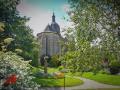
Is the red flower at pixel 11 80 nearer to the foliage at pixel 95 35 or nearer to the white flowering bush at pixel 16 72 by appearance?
the white flowering bush at pixel 16 72

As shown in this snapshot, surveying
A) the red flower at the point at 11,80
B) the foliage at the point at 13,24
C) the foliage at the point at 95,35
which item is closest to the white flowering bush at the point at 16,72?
the red flower at the point at 11,80

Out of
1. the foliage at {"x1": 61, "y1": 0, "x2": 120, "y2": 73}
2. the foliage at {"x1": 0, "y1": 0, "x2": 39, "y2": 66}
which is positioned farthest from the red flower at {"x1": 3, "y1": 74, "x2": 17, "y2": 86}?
the foliage at {"x1": 0, "y1": 0, "x2": 39, "y2": 66}

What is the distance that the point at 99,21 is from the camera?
8.03 meters

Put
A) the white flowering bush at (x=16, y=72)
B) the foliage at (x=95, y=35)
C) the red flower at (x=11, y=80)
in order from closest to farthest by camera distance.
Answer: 1. the red flower at (x=11, y=80)
2. the white flowering bush at (x=16, y=72)
3. the foliage at (x=95, y=35)

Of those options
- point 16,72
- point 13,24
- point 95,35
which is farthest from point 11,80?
point 13,24

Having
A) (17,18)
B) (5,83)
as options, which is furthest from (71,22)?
(5,83)

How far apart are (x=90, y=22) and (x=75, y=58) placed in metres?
1.10

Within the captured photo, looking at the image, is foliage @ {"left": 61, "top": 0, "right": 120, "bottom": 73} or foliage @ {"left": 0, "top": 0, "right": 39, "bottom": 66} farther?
foliage @ {"left": 0, "top": 0, "right": 39, "bottom": 66}

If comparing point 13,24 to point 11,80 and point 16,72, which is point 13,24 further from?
point 11,80

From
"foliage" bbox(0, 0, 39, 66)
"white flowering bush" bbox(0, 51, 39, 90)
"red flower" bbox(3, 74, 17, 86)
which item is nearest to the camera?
"red flower" bbox(3, 74, 17, 86)

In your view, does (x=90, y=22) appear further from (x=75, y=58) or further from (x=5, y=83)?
(x=5, y=83)

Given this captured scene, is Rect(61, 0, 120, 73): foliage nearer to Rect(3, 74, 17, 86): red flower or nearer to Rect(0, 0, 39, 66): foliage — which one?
Rect(0, 0, 39, 66): foliage

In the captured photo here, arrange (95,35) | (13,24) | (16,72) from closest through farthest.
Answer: (16,72) < (95,35) < (13,24)

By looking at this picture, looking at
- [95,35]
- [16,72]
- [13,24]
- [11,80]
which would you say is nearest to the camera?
[11,80]
